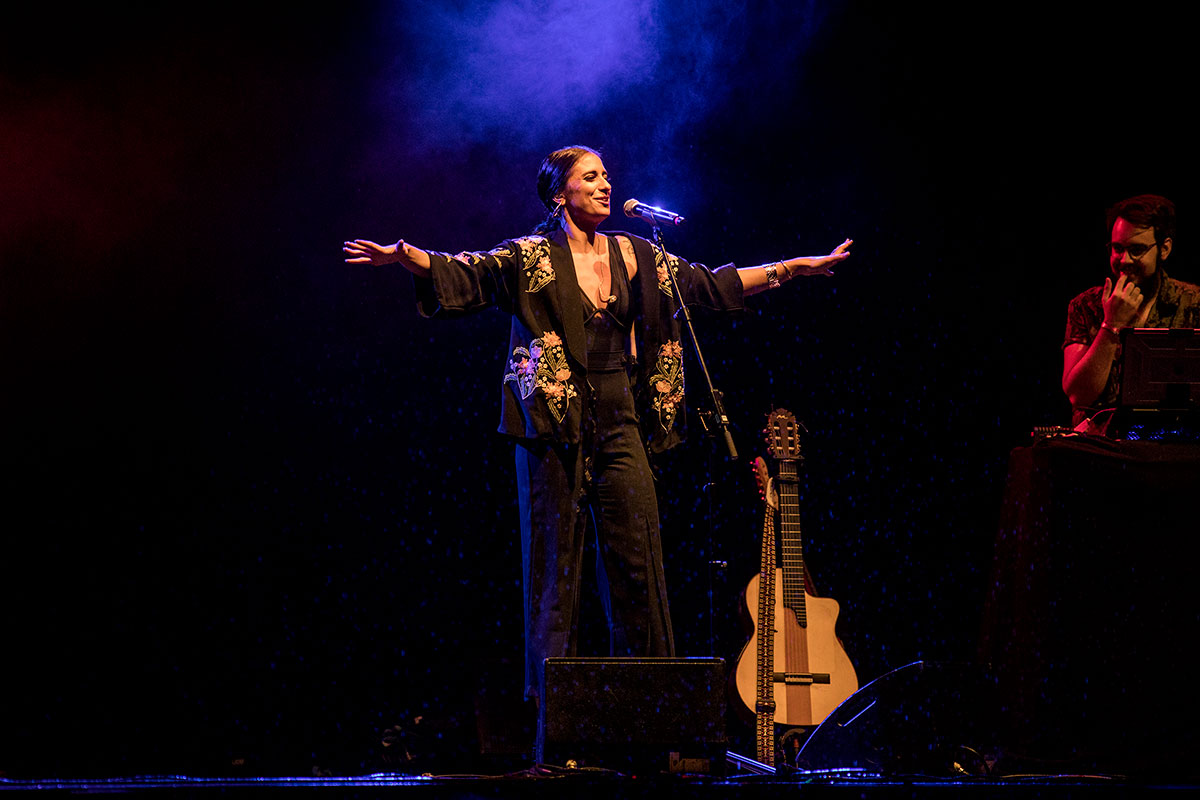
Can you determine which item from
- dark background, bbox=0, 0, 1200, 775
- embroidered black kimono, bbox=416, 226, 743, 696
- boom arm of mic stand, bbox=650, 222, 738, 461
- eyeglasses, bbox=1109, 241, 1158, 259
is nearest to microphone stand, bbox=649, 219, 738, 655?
boom arm of mic stand, bbox=650, 222, 738, 461

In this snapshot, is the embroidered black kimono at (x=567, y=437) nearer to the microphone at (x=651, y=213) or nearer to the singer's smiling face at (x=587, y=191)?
the singer's smiling face at (x=587, y=191)

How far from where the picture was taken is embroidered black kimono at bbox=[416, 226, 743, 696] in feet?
9.42

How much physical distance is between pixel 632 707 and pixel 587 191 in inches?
63.3

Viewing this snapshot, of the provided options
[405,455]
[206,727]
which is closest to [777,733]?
[405,455]

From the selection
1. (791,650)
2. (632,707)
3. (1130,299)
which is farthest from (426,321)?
(1130,299)

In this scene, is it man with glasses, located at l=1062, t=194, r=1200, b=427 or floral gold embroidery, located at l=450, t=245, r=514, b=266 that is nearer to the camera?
floral gold embroidery, located at l=450, t=245, r=514, b=266

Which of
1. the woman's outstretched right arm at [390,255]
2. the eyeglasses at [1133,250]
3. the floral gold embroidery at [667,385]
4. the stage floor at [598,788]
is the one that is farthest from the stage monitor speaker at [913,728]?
the woman's outstretched right arm at [390,255]

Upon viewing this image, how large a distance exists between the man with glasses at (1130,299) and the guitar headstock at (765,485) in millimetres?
1018

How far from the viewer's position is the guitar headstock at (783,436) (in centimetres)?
354

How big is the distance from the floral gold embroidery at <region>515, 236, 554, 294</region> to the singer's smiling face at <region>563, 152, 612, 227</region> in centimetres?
16

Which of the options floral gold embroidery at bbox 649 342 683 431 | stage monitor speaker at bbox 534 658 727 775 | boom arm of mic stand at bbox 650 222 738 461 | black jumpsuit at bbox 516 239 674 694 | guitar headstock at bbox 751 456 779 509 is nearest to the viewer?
stage monitor speaker at bbox 534 658 727 775

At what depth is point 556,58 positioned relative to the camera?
13.0ft

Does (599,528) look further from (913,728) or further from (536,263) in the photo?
(913,728)

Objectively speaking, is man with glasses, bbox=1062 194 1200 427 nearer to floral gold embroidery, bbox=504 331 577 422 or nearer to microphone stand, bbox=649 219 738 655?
microphone stand, bbox=649 219 738 655
